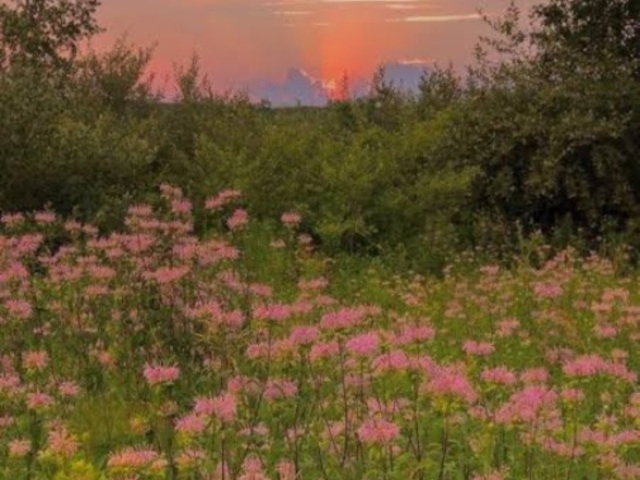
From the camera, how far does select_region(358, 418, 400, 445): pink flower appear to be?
334 centimetres

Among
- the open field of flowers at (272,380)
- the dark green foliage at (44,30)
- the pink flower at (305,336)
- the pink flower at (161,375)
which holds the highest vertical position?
the dark green foliage at (44,30)

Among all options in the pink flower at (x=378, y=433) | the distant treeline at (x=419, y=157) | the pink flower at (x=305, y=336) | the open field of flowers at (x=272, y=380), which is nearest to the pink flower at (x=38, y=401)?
the open field of flowers at (x=272, y=380)

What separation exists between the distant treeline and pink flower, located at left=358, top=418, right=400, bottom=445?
32.9ft

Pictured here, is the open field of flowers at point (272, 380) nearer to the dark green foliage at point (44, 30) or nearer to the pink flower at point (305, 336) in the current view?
the pink flower at point (305, 336)

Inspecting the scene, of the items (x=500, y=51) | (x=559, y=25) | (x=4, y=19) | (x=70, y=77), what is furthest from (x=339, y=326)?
(x=4, y=19)

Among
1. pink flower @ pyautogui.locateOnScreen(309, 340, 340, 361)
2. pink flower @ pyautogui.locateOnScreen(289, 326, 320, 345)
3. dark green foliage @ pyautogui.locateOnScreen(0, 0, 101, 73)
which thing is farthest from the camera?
dark green foliage @ pyautogui.locateOnScreen(0, 0, 101, 73)

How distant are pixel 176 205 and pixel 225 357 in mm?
2081

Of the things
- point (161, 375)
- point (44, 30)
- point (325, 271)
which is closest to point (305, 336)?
point (161, 375)

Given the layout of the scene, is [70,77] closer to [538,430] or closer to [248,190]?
[248,190]

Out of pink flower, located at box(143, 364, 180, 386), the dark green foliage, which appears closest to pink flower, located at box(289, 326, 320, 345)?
pink flower, located at box(143, 364, 180, 386)

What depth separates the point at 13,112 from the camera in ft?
45.0

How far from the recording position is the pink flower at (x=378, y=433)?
11.0 feet

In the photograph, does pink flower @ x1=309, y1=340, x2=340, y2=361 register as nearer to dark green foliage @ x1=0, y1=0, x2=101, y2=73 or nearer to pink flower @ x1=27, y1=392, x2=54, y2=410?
pink flower @ x1=27, y1=392, x2=54, y2=410

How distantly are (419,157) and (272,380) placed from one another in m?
13.0
